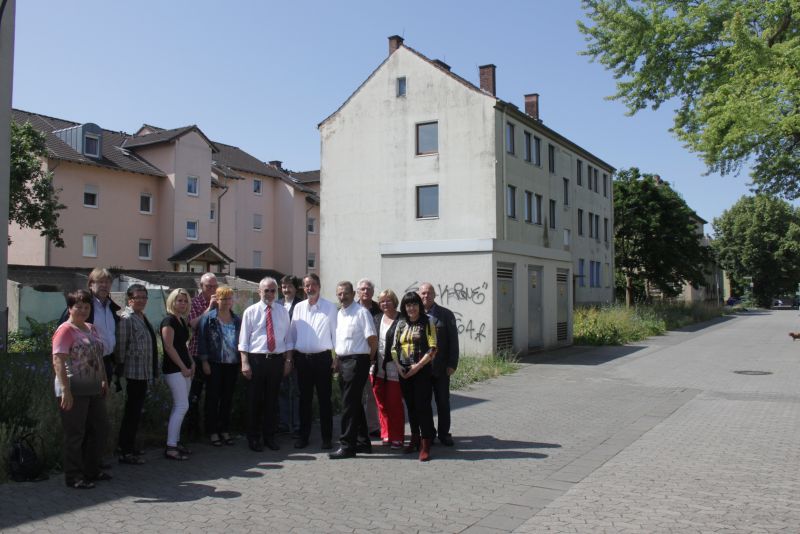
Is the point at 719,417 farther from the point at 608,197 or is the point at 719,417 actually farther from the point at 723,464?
the point at 608,197

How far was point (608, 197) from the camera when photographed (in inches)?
1918

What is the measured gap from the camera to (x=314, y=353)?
766 cm

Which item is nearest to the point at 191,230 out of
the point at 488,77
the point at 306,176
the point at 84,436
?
the point at 306,176

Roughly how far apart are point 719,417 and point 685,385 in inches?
142

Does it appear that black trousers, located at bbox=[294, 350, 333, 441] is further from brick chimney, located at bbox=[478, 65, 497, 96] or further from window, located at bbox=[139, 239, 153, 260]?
window, located at bbox=[139, 239, 153, 260]

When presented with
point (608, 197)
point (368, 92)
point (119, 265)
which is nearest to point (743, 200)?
point (608, 197)

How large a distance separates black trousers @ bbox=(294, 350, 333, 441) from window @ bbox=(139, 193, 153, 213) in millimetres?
37575

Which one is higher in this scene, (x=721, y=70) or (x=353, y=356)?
(x=721, y=70)

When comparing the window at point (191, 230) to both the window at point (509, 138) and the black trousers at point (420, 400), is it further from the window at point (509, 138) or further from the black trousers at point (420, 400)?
the black trousers at point (420, 400)

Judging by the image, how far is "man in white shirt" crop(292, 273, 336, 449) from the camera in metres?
7.64

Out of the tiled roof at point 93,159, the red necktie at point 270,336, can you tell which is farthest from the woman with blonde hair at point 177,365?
the tiled roof at point 93,159

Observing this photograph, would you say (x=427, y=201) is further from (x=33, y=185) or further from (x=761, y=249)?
(x=761, y=249)

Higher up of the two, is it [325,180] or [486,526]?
[325,180]

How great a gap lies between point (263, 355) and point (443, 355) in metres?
1.91
